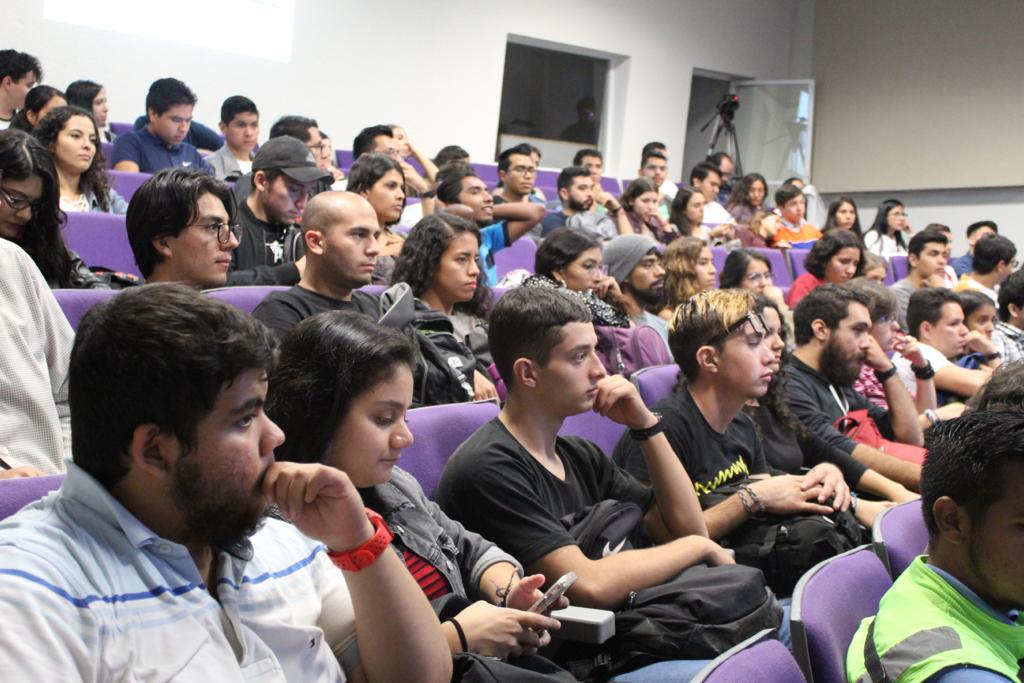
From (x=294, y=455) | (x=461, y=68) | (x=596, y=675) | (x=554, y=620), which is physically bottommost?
(x=596, y=675)

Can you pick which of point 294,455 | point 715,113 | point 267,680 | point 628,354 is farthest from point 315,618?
point 715,113

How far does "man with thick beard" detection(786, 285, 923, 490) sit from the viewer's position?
10.5 ft

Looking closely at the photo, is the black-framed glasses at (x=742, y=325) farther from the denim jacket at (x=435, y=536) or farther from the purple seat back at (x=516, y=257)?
the purple seat back at (x=516, y=257)

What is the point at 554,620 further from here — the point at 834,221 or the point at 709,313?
the point at 834,221

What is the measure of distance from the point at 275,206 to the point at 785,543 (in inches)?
88.1

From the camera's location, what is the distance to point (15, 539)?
38.2 inches

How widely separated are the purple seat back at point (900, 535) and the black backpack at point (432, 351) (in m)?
1.21

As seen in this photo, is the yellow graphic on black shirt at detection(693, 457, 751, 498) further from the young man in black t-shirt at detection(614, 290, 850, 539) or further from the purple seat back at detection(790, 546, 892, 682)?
the purple seat back at detection(790, 546, 892, 682)

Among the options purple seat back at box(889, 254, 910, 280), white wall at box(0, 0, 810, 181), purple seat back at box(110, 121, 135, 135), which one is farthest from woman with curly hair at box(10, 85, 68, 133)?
purple seat back at box(889, 254, 910, 280)

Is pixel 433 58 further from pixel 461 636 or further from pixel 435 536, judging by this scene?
pixel 461 636

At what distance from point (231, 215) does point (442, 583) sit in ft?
5.30

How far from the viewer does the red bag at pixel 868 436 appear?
3.21 metres

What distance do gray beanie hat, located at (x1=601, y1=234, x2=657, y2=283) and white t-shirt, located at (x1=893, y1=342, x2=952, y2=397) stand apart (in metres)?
1.07

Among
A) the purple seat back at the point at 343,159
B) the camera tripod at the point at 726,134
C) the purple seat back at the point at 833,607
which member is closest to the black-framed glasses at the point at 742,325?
the purple seat back at the point at 833,607
